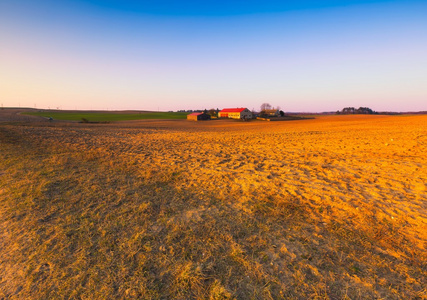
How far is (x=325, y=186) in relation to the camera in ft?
22.0

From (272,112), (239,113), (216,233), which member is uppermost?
(272,112)

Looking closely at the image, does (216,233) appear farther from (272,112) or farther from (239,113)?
(272,112)

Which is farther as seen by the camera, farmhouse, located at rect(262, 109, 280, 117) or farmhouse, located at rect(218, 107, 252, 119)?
farmhouse, located at rect(262, 109, 280, 117)

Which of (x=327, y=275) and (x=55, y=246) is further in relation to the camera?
(x=55, y=246)

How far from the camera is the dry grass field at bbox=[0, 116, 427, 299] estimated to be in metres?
2.98

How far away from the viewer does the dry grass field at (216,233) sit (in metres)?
2.98

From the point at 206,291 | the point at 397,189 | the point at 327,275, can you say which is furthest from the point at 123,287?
the point at 397,189

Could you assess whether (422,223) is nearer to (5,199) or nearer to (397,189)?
(397,189)

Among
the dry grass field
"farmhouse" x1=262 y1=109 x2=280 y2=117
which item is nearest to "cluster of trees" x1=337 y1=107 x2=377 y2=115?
"farmhouse" x1=262 y1=109 x2=280 y2=117

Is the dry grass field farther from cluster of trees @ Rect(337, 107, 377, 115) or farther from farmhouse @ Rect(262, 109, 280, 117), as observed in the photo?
cluster of trees @ Rect(337, 107, 377, 115)

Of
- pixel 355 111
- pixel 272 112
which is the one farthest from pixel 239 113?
pixel 355 111

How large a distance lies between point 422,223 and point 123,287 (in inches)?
261

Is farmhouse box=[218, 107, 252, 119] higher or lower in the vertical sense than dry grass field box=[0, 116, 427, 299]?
higher

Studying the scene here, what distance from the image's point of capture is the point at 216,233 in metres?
4.30
